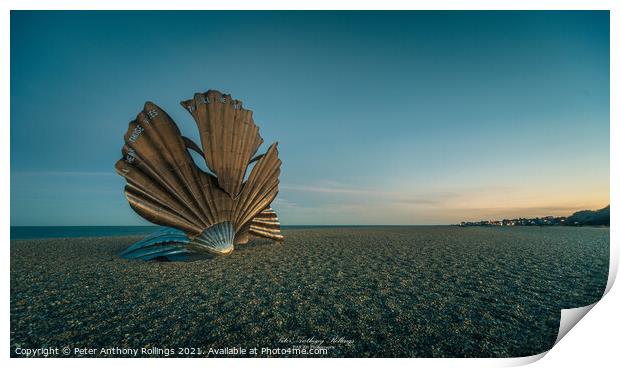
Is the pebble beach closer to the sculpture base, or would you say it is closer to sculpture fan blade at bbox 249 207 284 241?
the sculpture base

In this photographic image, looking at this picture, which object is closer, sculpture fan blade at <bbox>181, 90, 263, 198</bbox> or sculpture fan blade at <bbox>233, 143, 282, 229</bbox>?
sculpture fan blade at <bbox>181, 90, 263, 198</bbox>

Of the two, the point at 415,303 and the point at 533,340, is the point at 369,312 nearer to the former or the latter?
the point at 415,303

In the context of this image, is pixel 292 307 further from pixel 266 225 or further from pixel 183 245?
pixel 266 225

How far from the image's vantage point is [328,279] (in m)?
4.14

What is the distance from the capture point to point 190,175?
18.3 ft

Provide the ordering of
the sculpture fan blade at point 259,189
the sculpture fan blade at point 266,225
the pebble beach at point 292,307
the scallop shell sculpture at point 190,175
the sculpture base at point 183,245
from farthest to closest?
the sculpture fan blade at point 266,225
the sculpture fan blade at point 259,189
the sculpture base at point 183,245
the scallop shell sculpture at point 190,175
the pebble beach at point 292,307

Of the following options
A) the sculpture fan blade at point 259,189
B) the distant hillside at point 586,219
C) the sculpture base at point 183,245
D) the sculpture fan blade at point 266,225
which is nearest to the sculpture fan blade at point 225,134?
the sculpture fan blade at point 259,189

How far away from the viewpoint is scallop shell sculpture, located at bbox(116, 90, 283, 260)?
17.1ft

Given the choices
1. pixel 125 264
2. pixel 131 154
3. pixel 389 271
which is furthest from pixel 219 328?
pixel 131 154

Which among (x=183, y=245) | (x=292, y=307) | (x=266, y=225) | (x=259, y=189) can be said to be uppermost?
(x=259, y=189)

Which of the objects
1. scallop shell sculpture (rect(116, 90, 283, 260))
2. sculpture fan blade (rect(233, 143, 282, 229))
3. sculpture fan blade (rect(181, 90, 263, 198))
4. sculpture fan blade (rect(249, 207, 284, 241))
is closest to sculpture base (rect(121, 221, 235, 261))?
scallop shell sculpture (rect(116, 90, 283, 260))

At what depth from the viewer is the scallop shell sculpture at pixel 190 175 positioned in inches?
205

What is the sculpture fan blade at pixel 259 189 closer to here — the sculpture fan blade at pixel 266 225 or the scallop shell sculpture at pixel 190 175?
the scallop shell sculpture at pixel 190 175

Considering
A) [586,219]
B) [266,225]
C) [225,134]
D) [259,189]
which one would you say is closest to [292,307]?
[225,134]
